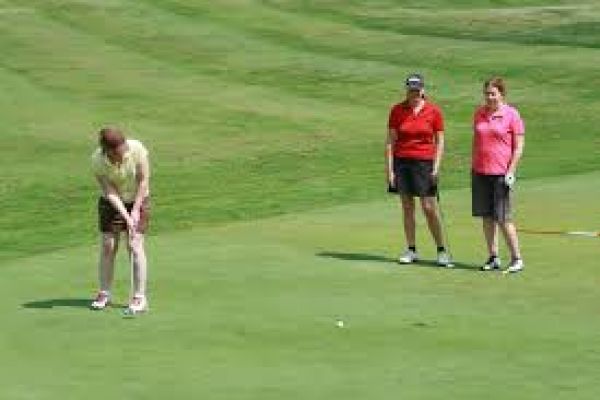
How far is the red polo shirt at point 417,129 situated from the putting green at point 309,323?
116 cm

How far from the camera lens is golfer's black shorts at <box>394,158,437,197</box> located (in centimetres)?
1556

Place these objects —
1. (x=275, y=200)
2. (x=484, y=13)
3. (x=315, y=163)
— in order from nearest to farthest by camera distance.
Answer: (x=275, y=200)
(x=315, y=163)
(x=484, y=13)

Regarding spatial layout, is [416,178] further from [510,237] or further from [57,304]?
[57,304]

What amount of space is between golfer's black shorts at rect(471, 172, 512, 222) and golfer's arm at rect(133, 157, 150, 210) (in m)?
3.60

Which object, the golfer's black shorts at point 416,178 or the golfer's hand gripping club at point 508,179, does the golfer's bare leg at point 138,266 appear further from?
the golfer's hand gripping club at point 508,179

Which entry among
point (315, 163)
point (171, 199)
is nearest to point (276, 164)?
point (315, 163)

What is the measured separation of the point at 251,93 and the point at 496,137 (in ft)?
54.4

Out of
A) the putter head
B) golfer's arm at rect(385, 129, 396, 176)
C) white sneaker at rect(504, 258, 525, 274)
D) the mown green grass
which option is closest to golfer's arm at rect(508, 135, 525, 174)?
white sneaker at rect(504, 258, 525, 274)

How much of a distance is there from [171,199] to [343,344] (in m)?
9.67

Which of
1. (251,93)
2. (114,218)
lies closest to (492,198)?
(114,218)

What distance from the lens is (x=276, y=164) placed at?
971 inches

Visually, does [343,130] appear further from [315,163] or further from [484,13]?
[484,13]

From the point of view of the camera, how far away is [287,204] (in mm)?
20828

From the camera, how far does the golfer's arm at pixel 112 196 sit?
13383 millimetres
